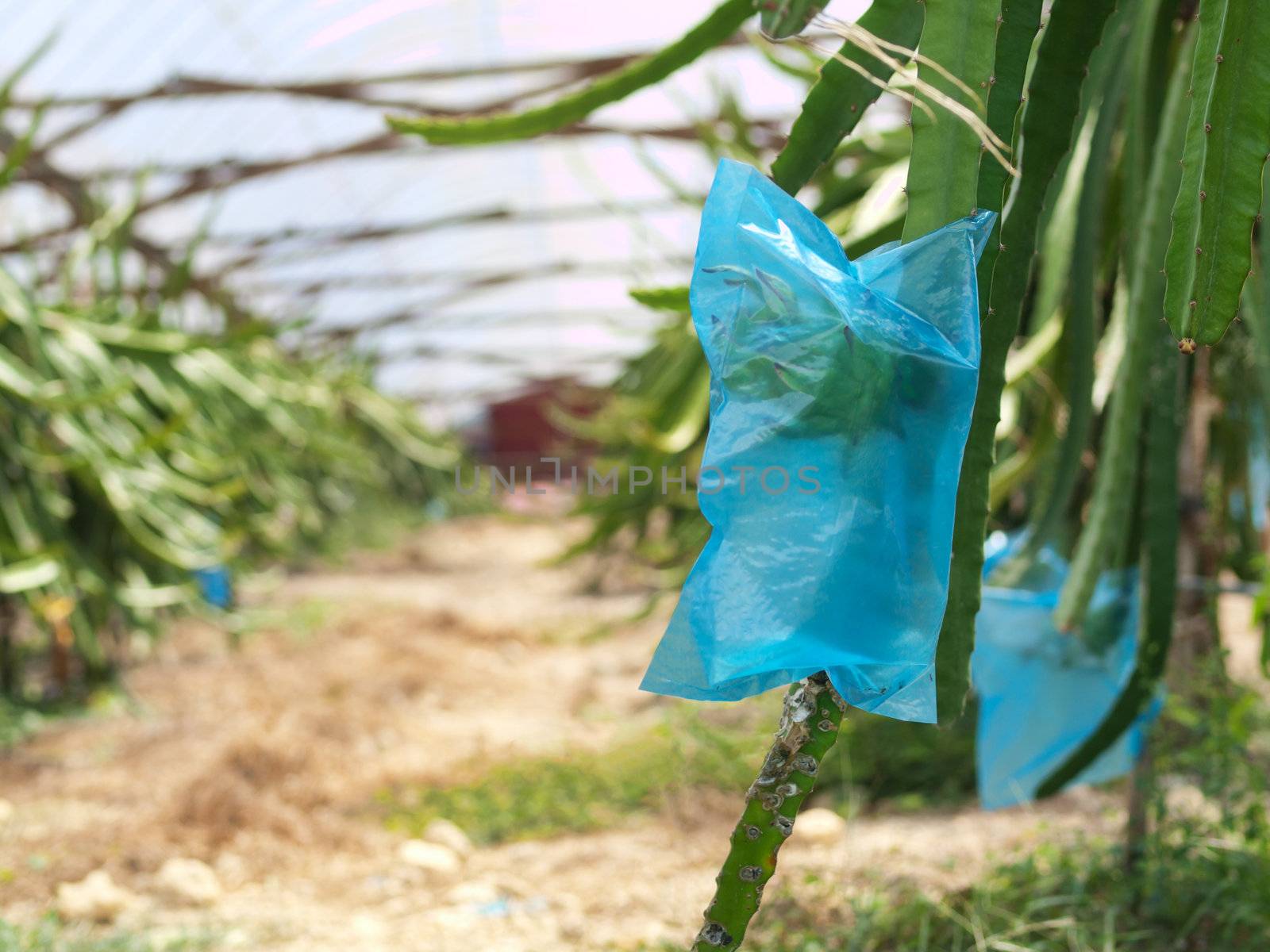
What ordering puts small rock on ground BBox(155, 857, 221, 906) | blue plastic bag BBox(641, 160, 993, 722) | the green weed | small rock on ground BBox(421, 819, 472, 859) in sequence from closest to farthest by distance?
blue plastic bag BBox(641, 160, 993, 722)
the green weed
small rock on ground BBox(155, 857, 221, 906)
small rock on ground BBox(421, 819, 472, 859)

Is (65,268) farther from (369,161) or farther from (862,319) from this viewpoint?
(369,161)

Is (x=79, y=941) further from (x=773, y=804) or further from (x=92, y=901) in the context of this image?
(x=773, y=804)

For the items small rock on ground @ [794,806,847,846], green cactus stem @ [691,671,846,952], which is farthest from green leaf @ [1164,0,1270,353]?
small rock on ground @ [794,806,847,846]

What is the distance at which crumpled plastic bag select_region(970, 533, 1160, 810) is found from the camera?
1.75 metres

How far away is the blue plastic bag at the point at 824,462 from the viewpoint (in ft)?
2.41

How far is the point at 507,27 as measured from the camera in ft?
28.1

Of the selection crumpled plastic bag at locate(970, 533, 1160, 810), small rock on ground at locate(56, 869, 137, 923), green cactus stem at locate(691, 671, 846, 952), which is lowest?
small rock on ground at locate(56, 869, 137, 923)

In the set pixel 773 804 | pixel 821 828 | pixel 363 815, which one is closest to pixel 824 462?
pixel 773 804

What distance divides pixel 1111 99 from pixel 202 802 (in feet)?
7.51

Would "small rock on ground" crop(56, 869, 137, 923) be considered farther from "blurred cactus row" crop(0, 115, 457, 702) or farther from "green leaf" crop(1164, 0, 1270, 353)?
"green leaf" crop(1164, 0, 1270, 353)

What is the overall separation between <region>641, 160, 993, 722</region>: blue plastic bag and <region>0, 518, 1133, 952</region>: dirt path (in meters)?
1.07

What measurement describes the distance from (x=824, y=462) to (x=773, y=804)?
0.26 meters

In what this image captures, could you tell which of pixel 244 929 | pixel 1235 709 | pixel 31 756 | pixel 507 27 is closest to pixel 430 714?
pixel 31 756

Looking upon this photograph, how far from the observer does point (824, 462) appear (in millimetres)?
754
